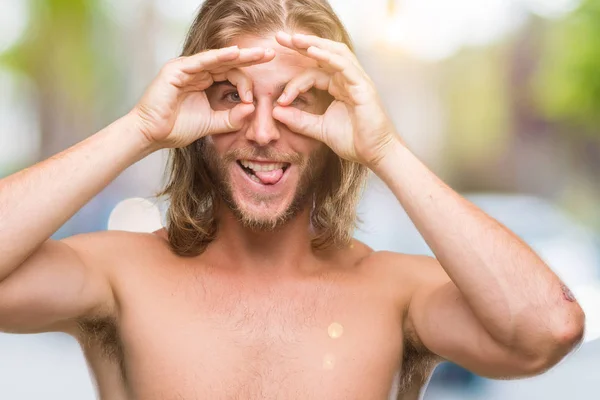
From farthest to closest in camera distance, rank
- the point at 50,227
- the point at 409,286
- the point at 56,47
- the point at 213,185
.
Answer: the point at 56,47
the point at 213,185
the point at 409,286
the point at 50,227

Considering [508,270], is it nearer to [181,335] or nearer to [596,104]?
[181,335]

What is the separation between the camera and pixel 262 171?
1456 mm

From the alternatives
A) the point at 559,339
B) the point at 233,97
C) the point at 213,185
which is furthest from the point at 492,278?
the point at 213,185

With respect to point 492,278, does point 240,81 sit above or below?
above

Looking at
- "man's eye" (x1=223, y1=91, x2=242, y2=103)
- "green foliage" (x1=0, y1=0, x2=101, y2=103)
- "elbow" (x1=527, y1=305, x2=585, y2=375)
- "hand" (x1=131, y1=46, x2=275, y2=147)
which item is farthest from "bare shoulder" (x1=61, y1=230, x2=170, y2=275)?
"green foliage" (x1=0, y1=0, x2=101, y2=103)

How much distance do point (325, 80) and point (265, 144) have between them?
6.3 inches

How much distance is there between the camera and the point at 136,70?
18.0 ft

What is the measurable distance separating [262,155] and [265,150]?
0.01 m

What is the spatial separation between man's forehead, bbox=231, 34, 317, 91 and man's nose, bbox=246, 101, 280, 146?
39mm

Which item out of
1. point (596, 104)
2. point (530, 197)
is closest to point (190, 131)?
point (530, 197)

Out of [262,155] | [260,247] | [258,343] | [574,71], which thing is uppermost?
[262,155]

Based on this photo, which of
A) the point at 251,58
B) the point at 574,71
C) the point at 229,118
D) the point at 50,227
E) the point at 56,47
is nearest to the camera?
the point at 50,227

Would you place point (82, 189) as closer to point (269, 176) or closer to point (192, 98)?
point (192, 98)

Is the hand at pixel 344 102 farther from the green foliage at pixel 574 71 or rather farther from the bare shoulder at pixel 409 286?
the green foliage at pixel 574 71
